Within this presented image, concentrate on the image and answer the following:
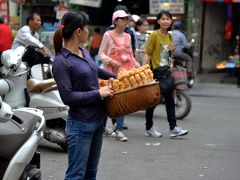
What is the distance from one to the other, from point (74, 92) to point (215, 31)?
16.0 meters

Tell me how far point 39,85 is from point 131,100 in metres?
3.11

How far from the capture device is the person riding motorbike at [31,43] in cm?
859

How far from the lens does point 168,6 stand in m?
19.2

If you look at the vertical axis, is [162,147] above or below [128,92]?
below

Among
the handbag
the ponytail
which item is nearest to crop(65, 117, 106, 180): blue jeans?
the ponytail

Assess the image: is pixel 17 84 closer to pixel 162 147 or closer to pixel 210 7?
pixel 162 147

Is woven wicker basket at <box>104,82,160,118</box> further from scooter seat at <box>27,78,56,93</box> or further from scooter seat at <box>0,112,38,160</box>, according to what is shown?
scooter seat at <box>27,78,56,93</box>

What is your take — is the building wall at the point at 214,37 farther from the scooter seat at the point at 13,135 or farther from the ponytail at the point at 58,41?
the scooter seat at the point at 13,135

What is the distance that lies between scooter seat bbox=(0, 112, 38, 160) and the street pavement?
76.9 inches

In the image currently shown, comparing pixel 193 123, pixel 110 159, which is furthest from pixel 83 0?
pixel 110 159

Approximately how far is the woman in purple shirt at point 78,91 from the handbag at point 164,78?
13.7ft

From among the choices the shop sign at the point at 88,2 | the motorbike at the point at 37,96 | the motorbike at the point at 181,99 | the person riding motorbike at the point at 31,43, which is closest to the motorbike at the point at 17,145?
the motorbike at the point at 37,96

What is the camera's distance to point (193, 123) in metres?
10.8

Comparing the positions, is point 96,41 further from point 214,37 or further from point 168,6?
point 214,37
